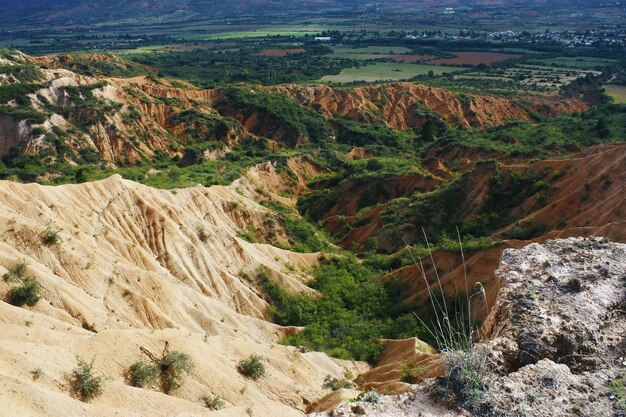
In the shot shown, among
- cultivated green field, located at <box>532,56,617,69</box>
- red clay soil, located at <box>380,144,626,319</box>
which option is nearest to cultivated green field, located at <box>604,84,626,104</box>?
cultivated green field, located at <box>532,56,617,69</box>

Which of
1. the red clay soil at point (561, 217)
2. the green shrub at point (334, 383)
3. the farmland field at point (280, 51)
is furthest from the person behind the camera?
the farmland field at point (280, 51)

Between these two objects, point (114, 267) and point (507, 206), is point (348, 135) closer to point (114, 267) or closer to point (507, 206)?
point (507, 206)

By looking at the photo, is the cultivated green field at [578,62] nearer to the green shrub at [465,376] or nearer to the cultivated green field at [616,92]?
the cultivated green field at [616,92]

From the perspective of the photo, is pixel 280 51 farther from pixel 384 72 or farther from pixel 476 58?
pixel 476 58

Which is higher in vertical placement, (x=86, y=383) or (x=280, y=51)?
(x=280, y=51)

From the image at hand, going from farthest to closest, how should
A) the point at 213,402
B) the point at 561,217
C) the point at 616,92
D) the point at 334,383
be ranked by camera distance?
the point at 616,92 < the point at 561,217 < the point at 334,383 < the point at 213,402

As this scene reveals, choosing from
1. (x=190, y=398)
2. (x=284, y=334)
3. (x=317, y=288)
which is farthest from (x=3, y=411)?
(x=317, y=288)

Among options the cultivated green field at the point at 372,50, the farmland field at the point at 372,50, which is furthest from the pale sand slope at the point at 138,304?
the farmland field at the point at 372,50

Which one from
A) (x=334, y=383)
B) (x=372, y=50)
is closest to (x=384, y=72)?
(x=372, y=50)

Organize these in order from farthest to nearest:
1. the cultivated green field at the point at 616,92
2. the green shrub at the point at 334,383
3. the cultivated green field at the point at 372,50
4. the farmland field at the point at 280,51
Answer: the cultivated green field at the point at 372,50, the farmland field at the point at 280,51, the cultivated green field at the point at 616,92, the green shrub at the point at 334,383
